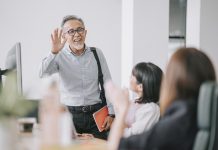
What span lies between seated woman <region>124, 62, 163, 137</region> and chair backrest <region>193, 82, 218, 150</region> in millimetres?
558

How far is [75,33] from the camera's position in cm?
247

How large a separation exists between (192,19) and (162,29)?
0.72 m

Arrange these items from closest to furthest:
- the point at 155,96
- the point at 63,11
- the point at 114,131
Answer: the point at 114,131, the point at 155,96, the point at 63,11

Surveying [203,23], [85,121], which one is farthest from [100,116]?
[203,23]

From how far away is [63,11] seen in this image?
376 cm

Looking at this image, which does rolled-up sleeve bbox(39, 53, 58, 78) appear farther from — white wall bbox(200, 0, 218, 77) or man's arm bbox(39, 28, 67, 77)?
white wall bbox(200, 0, 218, 77)

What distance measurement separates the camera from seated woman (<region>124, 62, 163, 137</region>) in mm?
1858

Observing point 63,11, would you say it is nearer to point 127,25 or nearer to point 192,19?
point 127,25

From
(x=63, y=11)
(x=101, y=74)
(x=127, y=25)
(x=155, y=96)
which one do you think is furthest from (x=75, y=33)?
(x=63, y=11)

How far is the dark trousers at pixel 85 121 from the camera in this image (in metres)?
2.37

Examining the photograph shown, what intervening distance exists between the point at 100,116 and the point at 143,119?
1.69 feet

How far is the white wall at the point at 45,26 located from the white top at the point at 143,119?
1.79 m

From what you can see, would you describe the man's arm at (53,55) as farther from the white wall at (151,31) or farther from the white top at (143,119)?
the white wall at (151,31)

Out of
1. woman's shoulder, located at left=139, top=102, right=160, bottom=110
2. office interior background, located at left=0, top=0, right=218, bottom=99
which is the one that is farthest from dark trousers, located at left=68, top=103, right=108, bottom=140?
office interior background, located at left=0, top=0, right=218, bottom=99
